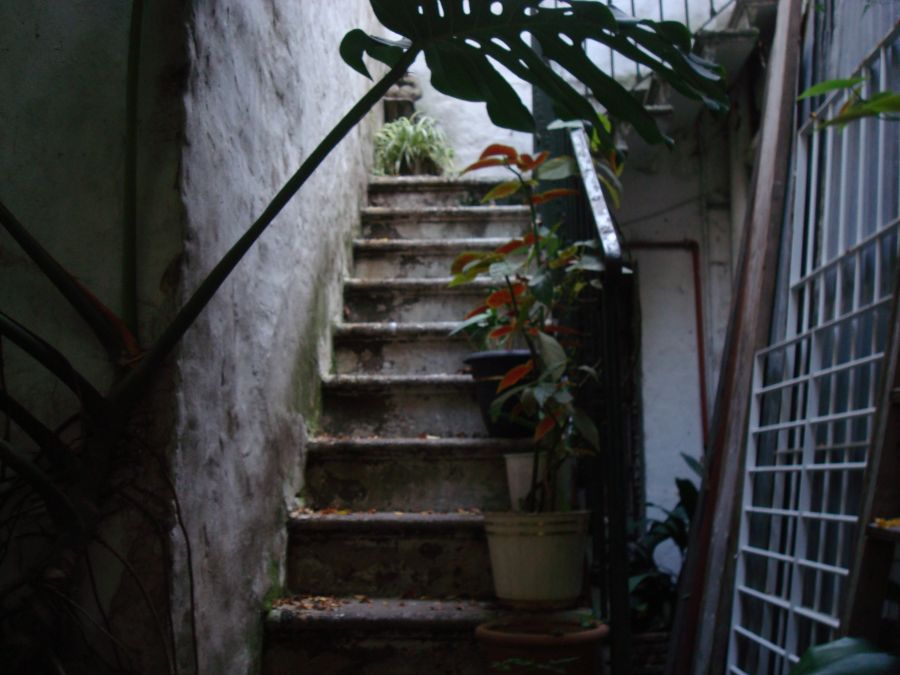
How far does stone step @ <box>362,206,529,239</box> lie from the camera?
3875mm

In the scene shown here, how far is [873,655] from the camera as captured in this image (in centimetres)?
127

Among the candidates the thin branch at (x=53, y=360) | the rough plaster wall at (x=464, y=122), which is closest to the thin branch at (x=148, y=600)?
the thin branch at (x=53, y=360)

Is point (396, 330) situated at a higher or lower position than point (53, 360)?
higher

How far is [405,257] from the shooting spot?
147 inches

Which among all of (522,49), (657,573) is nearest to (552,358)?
(522,49)

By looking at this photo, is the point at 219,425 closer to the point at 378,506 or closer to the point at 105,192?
the point at 105,192

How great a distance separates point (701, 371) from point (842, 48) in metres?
2.51

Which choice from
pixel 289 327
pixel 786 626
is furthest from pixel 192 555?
pixel 786 626

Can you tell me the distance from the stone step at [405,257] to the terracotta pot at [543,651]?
1.98 metres

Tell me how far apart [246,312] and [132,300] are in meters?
0.50

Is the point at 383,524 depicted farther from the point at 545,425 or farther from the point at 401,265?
the point at 401,265

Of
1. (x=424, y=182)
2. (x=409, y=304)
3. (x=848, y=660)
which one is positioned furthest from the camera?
(x=424, y=182)

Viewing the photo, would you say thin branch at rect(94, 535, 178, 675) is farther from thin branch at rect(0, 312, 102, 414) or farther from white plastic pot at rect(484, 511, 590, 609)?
white plastic pot at rect(484, 511, 590, 609)

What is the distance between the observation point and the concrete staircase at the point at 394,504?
2160 millimetres
